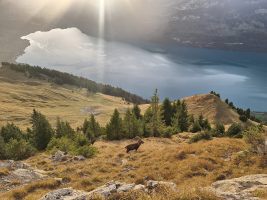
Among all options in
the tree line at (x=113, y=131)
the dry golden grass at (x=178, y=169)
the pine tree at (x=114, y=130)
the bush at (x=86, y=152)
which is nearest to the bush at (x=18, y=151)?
the tree line at (x=113, y=131)

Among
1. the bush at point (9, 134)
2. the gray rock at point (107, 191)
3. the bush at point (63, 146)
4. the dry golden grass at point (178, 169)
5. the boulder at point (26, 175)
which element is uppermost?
A: the gray rock at point (107, 191)

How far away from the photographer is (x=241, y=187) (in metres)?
22.0

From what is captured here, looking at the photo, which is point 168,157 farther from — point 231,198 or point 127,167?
point 231,198

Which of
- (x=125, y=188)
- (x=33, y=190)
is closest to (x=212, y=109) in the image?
(x=33, y=190)

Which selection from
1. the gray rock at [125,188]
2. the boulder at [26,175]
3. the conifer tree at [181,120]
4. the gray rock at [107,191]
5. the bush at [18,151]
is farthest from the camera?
the conifer tree at [181,120]

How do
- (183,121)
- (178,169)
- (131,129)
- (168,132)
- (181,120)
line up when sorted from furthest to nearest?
(181,120)
(183,121)
(131,129)
(168,132)
(178,169)

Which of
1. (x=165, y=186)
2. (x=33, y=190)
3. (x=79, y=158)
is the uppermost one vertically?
(x=165, y=186)

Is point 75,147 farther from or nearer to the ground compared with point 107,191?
nearer to the ground

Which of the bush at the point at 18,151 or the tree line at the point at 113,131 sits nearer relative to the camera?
the bush at the point at 18,151

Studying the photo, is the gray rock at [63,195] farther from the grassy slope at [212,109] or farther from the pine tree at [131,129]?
the grassy slope at [212,109]

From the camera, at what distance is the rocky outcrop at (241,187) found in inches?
755

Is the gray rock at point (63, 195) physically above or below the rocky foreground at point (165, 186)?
below

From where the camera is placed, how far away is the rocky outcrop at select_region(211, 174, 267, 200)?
19166mm

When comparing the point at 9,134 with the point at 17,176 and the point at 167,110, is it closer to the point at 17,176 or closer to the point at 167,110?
the point at 167,110
